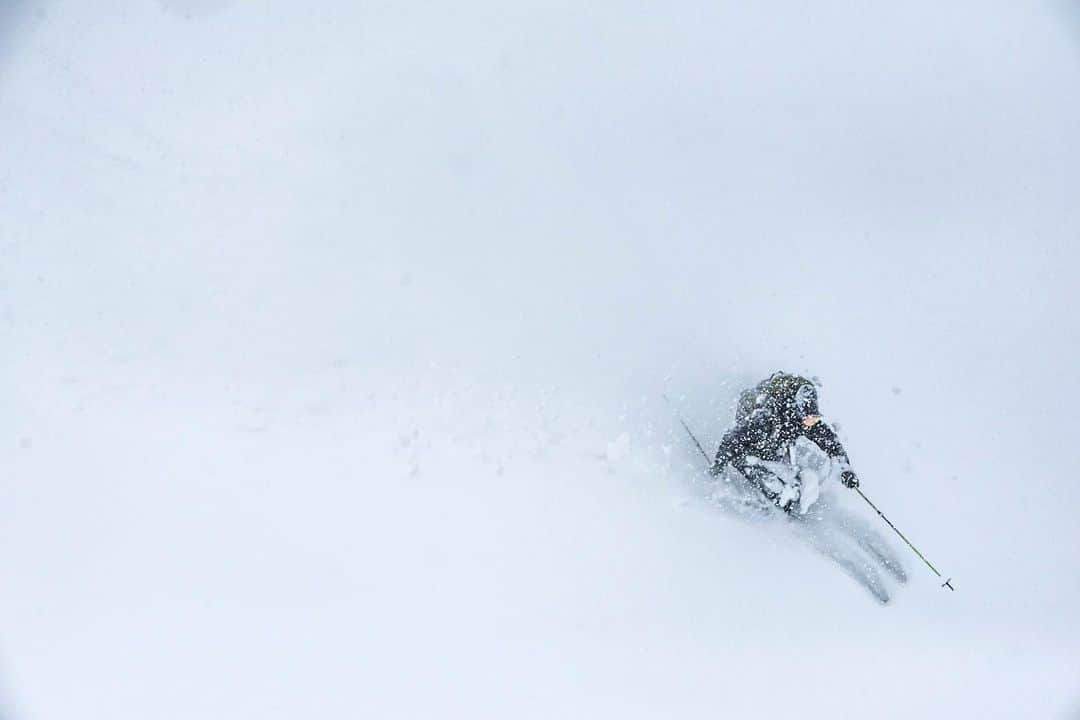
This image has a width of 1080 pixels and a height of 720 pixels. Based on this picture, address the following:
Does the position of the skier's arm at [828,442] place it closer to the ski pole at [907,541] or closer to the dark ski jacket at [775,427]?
the dark ski jacket at [775,427]

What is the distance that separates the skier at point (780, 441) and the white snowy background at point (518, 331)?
0.53 meters

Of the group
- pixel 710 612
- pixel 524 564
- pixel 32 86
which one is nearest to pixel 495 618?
pixel 524 564

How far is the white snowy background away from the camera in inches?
233

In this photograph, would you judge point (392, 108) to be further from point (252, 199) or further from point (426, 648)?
point (426, 648)

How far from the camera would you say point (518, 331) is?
252 inches

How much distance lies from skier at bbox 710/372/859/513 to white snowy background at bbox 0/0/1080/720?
0.53 m

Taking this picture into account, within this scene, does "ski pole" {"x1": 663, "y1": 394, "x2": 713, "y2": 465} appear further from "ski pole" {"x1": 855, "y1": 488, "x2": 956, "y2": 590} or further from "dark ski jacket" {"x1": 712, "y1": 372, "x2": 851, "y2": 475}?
"ski pole" {"x1": 855, "y1": 488, "x2": 956, "y2": 590}

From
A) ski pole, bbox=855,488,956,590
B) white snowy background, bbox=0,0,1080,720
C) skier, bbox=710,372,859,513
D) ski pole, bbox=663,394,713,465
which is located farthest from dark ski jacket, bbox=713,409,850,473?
white snowy background, bbox=0,0,1080,720

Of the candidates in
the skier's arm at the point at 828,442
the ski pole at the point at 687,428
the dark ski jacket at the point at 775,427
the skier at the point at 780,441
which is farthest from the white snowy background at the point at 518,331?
the skier's arm at the point at 828,442

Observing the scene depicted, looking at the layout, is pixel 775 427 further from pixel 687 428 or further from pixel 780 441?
pixel 687 428

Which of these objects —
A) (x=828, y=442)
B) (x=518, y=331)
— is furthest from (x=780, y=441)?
(x=518, y=331)

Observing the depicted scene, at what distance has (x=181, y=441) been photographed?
6.14 meters

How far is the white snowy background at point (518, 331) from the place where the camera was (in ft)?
19.4

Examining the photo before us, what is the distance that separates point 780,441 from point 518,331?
8.20 feet
